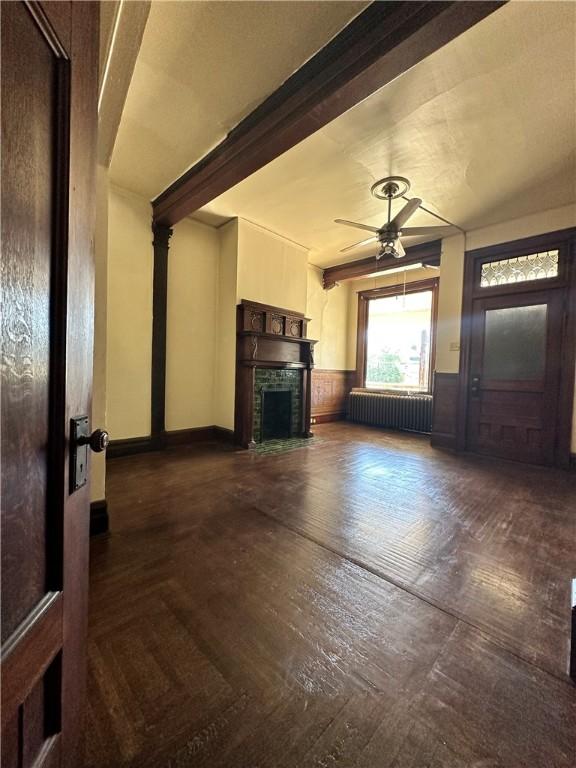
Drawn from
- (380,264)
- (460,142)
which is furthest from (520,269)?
(380,264)

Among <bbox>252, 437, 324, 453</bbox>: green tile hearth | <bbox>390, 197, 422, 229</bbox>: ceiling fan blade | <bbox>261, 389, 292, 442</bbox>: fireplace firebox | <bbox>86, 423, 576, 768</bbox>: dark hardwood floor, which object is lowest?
<bbox>86, 423, 576, 768</bbox>: dark hardwood floor

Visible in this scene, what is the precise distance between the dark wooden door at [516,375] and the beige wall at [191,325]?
12.7 ft

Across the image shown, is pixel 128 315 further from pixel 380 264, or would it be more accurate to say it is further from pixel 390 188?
pixel 380 264

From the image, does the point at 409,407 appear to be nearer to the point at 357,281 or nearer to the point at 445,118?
the point at 357,281

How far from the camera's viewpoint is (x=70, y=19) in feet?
1.97

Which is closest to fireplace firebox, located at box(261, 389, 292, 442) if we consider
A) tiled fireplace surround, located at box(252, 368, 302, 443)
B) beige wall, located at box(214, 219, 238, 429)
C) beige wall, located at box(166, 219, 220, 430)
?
tiled fireplace surround, located at box(252, 368, 302, 443)

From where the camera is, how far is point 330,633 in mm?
1335

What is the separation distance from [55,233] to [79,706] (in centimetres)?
107

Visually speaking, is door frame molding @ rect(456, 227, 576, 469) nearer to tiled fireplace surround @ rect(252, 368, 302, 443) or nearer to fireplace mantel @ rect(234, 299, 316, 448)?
fireplace mantel @ rect(234, 299, 316, 448)

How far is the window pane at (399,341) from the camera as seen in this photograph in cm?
648

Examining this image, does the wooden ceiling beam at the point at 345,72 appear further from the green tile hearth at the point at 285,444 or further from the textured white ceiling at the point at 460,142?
the green tile hearth at the point at 285,444

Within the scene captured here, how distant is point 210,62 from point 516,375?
4.55m

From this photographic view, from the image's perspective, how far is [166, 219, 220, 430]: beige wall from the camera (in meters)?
4.36

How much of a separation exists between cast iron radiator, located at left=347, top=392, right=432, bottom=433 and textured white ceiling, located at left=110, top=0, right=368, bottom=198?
5044 mm
